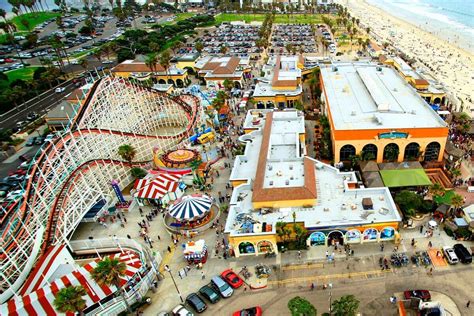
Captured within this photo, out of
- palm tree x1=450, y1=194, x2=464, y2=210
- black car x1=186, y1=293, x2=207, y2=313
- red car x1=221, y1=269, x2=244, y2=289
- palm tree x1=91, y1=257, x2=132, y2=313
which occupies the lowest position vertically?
red car x1=221, y1=269, x2=244, y2=289

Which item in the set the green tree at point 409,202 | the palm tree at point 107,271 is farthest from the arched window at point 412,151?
the palm tree at point 107,271

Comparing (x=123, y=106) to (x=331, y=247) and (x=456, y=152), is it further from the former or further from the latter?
(x=456, y=152)

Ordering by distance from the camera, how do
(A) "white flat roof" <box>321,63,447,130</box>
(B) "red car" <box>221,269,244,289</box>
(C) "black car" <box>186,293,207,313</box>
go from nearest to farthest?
(C) "black car" <box>186,293,207,313</box>
(B) "red car" <box>221,269,244,289</box>
(A) "white flat roof" <box>321,63,447,130</box>

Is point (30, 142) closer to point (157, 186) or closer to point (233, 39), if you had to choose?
point (157, 186)

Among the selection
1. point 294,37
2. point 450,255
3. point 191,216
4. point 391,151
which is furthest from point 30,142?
point 294,37

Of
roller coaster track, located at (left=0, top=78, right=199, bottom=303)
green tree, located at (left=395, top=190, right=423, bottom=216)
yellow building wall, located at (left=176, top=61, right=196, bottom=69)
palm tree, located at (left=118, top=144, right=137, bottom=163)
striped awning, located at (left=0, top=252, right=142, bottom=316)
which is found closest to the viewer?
striped awning, located at (left=0, top=252, right=142, bottom=316)

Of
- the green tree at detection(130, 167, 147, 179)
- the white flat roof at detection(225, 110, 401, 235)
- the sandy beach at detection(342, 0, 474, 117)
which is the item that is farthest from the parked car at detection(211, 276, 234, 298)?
the sandy beach at detection(342, 0, 474, 117)

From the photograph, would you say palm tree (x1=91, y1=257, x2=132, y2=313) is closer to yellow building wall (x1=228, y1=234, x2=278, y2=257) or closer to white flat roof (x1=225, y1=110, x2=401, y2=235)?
yellow building wall (x1=228, y1=234, x2=278, y2=257)

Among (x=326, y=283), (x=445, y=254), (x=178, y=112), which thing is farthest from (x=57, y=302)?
(x=178, y=112)
